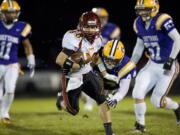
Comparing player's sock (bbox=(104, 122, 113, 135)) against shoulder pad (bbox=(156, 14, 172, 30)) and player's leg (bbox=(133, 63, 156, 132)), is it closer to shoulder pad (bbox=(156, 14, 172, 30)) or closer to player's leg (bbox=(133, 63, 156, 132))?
player's leg (bbox=(133, 63, 156, 132))

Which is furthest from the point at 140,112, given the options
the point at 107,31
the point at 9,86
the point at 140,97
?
the point at 107,31

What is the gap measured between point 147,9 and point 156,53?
65 centimetres

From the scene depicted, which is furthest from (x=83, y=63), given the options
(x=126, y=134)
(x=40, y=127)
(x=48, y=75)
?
(x=48, y=75)

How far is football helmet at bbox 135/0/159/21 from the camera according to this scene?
7.13 meters

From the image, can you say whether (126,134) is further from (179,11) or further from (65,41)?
(179,11)

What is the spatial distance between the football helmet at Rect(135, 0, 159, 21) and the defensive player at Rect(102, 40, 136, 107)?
55 centimetres

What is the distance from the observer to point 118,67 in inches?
276

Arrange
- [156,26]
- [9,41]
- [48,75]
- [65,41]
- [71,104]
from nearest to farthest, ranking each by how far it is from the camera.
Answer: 1. [65,41]
2. [71,104]
3. [156,26]
4. [9,41]
5. [48,75]

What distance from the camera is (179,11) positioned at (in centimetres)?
1728

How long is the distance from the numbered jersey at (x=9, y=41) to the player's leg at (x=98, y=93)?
204cm

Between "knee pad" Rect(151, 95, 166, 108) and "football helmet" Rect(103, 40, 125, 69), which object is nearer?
"football helmet" Rect(103, 40, 125, 69)

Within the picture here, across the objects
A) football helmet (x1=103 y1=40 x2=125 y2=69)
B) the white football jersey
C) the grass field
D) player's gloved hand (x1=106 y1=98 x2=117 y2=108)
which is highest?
the white football jersey

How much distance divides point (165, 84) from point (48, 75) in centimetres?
953

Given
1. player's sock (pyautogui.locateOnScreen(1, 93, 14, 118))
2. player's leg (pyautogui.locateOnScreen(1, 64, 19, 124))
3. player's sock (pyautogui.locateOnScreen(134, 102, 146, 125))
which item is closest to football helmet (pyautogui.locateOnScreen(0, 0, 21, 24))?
player's leg (pyautogui.locateOnScreen(1, 64, 19, 124))
